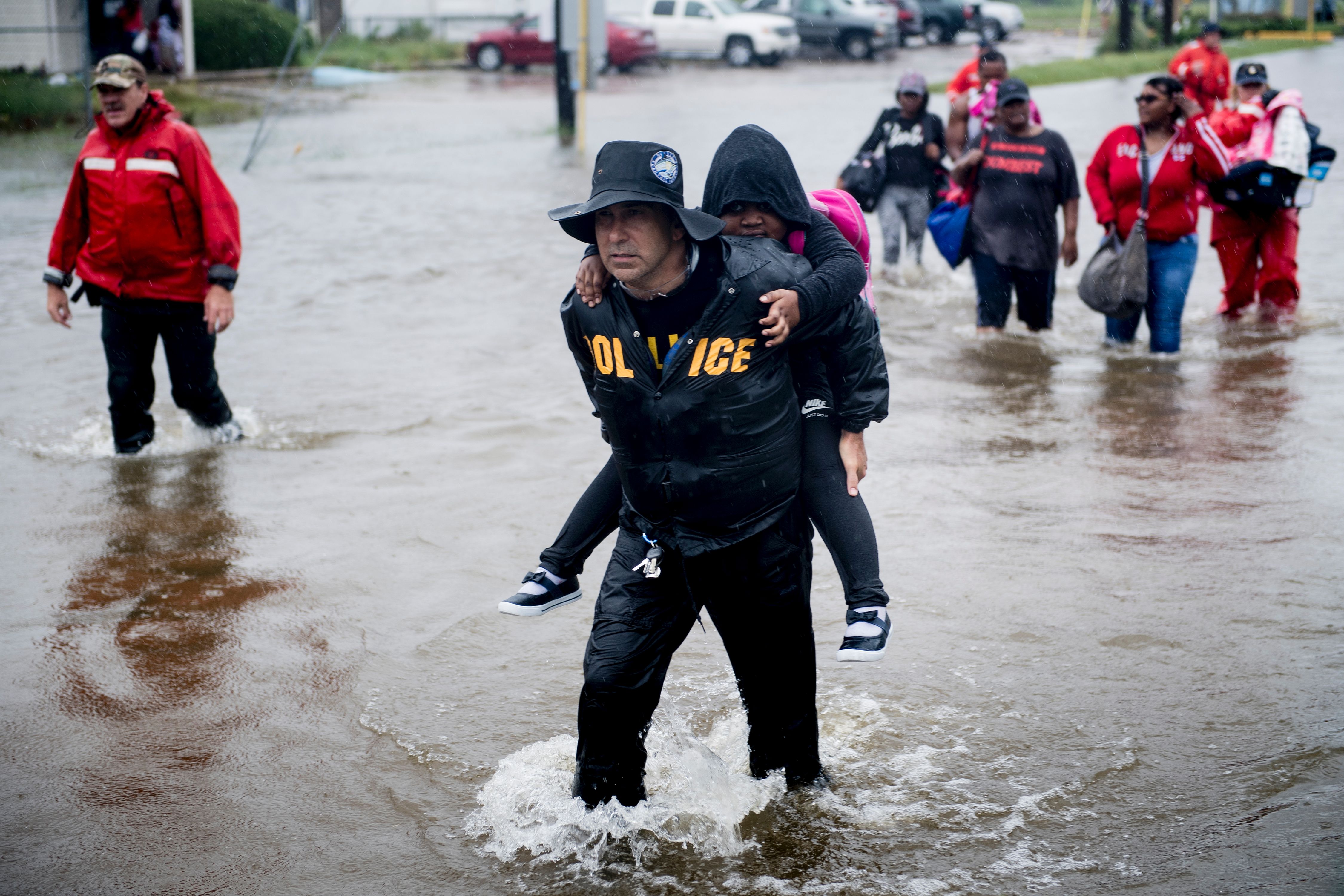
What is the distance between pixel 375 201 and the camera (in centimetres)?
1641

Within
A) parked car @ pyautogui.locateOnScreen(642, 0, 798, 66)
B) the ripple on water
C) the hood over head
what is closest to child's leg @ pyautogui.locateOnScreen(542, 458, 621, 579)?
the hood over head

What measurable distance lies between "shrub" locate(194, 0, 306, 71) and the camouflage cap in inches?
1030

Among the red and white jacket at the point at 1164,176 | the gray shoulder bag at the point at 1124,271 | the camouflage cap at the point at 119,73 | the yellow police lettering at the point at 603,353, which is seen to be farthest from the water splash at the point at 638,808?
the red and white jacket at the point at 1164,176

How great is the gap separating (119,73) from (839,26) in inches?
1237

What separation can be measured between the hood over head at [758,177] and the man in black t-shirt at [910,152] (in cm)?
803

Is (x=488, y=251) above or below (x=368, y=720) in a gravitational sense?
above

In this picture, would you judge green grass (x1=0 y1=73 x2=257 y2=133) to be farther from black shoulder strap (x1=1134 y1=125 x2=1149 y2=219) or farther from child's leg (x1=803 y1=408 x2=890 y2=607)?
child's leg (x1=803 y1=408 x2=890 y2=607)

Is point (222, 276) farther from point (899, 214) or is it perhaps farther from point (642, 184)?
point (899, 214)

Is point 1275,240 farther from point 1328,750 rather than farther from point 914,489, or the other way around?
point 1328,750

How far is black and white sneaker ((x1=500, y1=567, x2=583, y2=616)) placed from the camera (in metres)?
3.84

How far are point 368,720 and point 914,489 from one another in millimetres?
3181

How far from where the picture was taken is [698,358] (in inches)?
134

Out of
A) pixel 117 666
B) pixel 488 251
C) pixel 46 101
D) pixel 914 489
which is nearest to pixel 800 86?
pixel 46 101

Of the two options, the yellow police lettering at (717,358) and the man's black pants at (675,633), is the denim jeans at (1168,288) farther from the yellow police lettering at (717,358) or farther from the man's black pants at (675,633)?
the yellow police lettering at (717,358)
